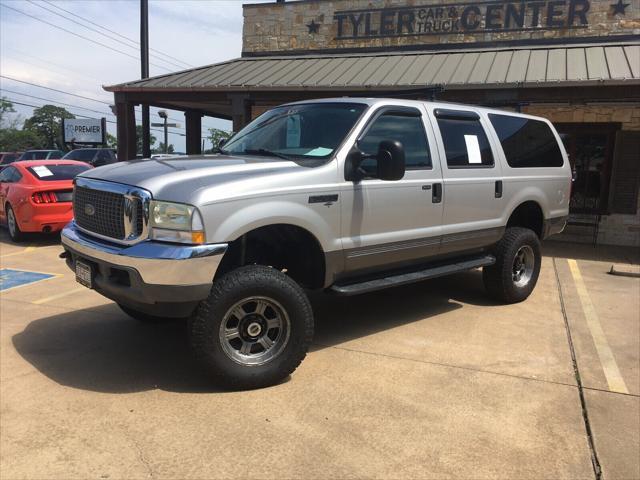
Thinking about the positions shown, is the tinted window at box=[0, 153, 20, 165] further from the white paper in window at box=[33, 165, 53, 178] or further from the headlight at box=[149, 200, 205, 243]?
the headlight at box=[149, 200, 205, 243]

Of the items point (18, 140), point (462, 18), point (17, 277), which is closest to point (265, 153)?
point (17, 277)

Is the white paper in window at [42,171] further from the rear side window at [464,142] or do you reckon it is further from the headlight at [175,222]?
the rear side window at [464,142]

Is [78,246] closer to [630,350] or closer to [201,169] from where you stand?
[201,169]

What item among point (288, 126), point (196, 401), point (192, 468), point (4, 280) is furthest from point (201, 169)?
point (4, 280)

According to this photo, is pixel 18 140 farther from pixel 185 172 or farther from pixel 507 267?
pixel 185 172

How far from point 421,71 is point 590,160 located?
393 centimetres

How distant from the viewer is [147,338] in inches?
180

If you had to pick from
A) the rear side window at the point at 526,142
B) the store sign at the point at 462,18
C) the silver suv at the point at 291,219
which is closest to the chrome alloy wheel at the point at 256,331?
the silver suv at the point at 291,219

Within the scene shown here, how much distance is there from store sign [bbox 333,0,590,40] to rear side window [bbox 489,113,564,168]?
22.8 feet

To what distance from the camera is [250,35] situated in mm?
14414

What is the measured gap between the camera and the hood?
3.29 meters

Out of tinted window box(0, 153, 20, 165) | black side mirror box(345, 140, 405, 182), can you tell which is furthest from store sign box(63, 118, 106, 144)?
black side mirror box(345, 140, 405, 182)

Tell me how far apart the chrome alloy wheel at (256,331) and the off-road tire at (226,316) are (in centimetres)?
3

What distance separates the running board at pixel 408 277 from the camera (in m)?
4.10
